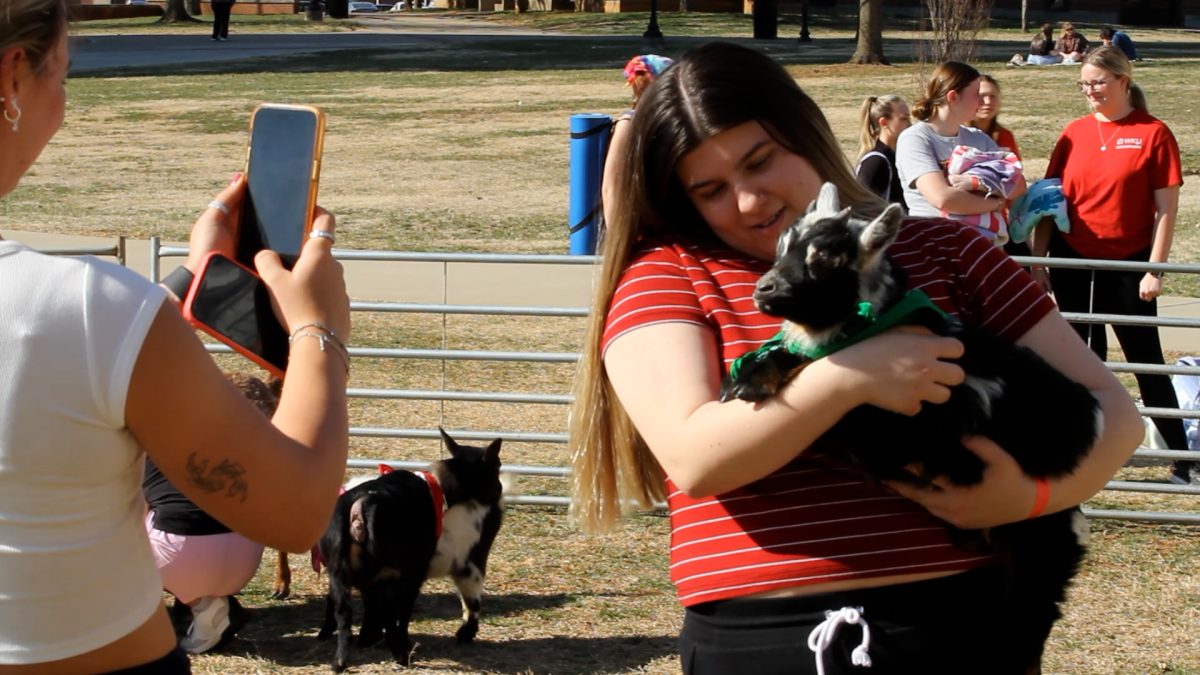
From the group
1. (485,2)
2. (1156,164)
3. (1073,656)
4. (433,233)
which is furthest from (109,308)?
(485,2)

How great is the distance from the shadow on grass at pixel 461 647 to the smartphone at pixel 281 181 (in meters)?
3.49

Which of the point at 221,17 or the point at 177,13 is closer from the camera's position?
the point at 221,17

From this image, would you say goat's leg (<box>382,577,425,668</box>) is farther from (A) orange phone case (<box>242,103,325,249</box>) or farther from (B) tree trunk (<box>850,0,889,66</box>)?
(B) tree trunk (<box>850,0,889,66</box>)

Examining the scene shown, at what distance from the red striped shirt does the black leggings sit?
825 mm

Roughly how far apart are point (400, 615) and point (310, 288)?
3495 mm

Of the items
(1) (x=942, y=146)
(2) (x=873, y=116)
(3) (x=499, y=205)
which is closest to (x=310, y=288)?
(1) (x=942, y=146)

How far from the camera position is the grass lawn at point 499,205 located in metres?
5.79

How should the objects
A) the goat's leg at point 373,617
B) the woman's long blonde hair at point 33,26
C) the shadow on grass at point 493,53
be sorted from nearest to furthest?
the woman's long blonde hair at point 33,26 < the goat's leg at point 373,617 < the shadow on grass at point 493,53

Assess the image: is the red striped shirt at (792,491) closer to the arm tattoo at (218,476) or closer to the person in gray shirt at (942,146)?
the arm tattoo at (218,476)

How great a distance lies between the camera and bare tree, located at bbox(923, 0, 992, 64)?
95.2ft

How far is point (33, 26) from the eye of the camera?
1.74 meters

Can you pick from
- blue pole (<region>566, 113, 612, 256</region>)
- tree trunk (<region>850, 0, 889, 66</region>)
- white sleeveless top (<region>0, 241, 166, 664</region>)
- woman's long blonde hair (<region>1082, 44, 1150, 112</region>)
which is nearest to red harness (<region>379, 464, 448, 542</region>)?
white sleeveless top (<region>0, 241, 166, 664</region>)

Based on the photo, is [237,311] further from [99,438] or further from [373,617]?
[373,617]

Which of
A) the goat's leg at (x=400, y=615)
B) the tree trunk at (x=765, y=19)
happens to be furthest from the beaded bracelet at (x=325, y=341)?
the tree trunk at (x=765, y=19)
